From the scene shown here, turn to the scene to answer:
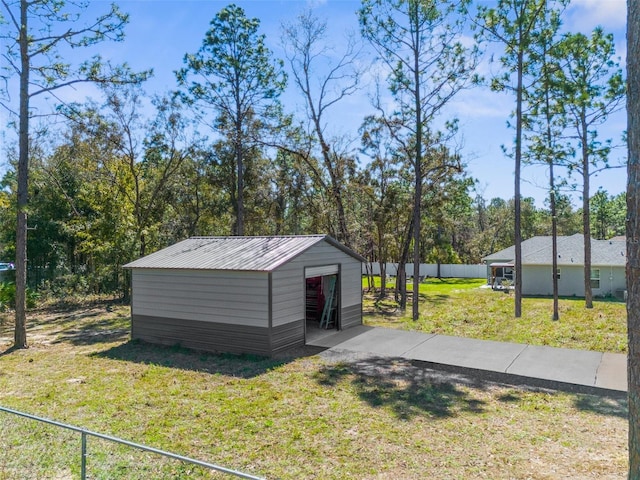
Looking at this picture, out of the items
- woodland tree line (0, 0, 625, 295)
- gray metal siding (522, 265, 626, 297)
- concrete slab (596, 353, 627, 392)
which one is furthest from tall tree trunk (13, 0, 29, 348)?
gray metal siding (522, 265, 626, 297)

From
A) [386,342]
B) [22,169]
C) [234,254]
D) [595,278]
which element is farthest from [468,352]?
[595,278]

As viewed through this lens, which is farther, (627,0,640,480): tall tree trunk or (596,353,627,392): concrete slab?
(596,353,627,392): concrete slab

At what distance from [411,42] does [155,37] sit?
846 cm

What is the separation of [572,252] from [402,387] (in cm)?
2086

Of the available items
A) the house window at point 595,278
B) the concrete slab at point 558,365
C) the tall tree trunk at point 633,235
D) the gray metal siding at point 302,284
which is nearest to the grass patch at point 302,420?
the concrete slab at point 558,365

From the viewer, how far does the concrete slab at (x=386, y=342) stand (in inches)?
398

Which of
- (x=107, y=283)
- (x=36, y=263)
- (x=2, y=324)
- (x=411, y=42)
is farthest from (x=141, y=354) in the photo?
(x=36, y=263)

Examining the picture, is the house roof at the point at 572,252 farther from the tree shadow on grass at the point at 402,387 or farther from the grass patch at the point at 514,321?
the tree shadow on grass at the point at 402,387

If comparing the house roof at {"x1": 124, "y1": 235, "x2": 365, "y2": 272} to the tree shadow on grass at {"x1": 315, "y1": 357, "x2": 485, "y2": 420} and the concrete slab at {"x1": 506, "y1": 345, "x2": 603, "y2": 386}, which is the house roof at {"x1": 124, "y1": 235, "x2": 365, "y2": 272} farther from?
the concrete slab at {"x1": 506, "y1": 345, "x2": 603, "y2": 386}

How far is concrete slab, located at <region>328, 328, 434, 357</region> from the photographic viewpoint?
398 inches

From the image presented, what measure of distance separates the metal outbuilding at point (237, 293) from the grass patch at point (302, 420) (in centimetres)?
73

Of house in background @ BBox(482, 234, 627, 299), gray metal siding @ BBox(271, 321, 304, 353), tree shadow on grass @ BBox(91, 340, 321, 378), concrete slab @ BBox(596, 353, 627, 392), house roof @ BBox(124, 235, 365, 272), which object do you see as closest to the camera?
concrete slab @ BBox(596, 353, 627, 392)

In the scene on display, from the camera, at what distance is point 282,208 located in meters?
25.7

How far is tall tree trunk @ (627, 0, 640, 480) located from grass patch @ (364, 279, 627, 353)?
27.3 feet
